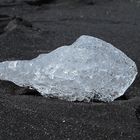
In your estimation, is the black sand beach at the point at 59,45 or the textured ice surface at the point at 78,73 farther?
the textured ice surface at the point at 78,73

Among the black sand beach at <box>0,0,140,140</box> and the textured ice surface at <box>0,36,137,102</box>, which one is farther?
the textured ice surface at <box>0,36,137,102</box>

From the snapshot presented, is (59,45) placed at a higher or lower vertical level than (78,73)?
lower

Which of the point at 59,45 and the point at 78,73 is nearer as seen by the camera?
the point at 78,73

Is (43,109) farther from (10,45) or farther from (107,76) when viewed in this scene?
(10,45)
